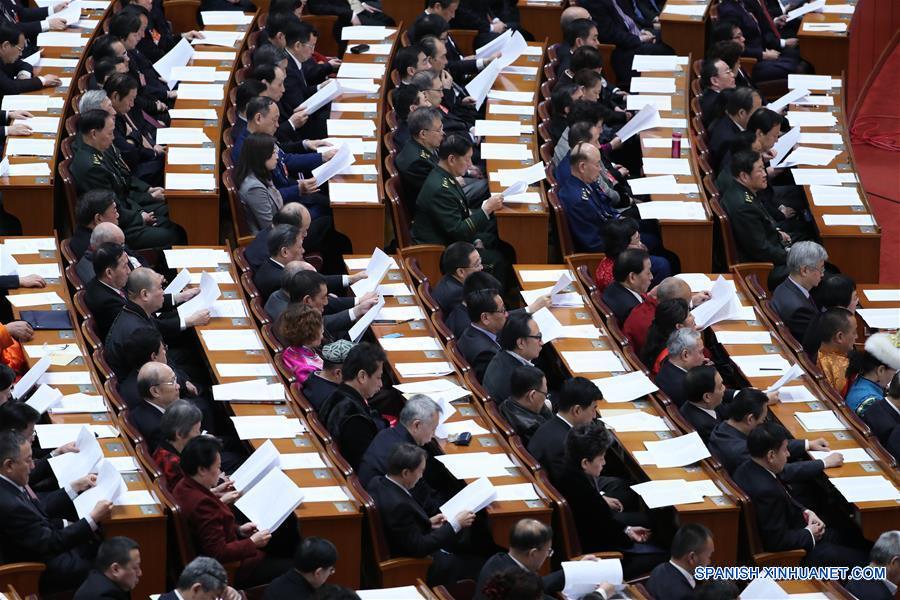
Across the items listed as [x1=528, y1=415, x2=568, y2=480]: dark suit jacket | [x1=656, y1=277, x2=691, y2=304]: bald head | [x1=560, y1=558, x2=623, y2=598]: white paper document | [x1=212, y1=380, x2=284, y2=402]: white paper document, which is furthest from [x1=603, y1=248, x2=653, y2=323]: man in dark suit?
[x1=560, y1=558, x2=623, y2=598]: white paper document

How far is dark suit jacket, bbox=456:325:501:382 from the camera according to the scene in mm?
5586

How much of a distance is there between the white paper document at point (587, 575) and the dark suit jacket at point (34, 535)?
1.31 m

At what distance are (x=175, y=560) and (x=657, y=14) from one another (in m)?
5.08

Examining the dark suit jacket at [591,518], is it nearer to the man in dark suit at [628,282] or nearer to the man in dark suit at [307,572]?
the man in dark suit at [307,572]

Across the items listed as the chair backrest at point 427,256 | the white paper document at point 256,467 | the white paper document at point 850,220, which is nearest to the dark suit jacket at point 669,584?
the white paper document at point 256,467

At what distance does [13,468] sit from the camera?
14.6 feet

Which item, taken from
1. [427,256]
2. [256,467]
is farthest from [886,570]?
[427,256]

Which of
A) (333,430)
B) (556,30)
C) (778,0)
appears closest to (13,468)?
(333,430)

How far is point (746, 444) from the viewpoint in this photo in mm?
5062

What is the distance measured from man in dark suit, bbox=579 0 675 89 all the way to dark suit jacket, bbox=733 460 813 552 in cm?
372

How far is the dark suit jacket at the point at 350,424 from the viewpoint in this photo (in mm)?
4984

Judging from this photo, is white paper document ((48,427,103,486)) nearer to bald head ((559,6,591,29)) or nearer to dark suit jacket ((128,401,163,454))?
dark suit jacket ((128,401,163,454))

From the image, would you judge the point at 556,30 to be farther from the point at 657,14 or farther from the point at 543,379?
the point at 543,379

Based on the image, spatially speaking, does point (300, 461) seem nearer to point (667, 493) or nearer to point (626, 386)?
point (667, 493)
